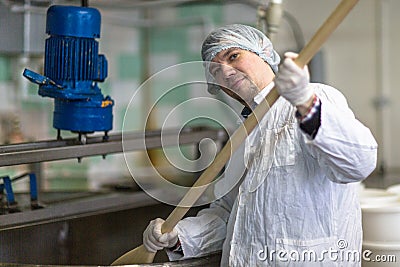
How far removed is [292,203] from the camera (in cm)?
82

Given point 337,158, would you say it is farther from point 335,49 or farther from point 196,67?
point 335,49

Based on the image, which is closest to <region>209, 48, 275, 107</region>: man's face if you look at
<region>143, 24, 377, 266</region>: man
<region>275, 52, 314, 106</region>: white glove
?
<region>143, 24, 377, 266</region>: man

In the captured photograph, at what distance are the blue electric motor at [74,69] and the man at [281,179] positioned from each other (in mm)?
211

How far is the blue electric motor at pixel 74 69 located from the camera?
1005 mm

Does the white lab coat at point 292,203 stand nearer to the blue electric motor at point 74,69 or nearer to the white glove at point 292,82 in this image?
the white glove at point 292,82

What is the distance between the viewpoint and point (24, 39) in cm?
128

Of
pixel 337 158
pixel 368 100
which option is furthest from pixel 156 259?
pixel 368 100

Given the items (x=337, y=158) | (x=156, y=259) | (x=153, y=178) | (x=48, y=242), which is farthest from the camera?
(x=153, y=178)

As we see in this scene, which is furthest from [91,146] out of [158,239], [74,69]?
[158,239]

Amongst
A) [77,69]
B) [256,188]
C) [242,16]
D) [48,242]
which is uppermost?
[242,16]

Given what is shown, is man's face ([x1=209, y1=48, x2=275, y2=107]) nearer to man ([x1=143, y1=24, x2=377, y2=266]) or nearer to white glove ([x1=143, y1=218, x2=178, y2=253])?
man ([x1=143, y1=24, x2=377, y2=266])

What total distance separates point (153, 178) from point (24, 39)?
1.09 feet

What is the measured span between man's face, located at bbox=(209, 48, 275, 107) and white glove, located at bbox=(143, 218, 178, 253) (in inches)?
7.2

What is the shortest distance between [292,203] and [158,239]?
174mm
